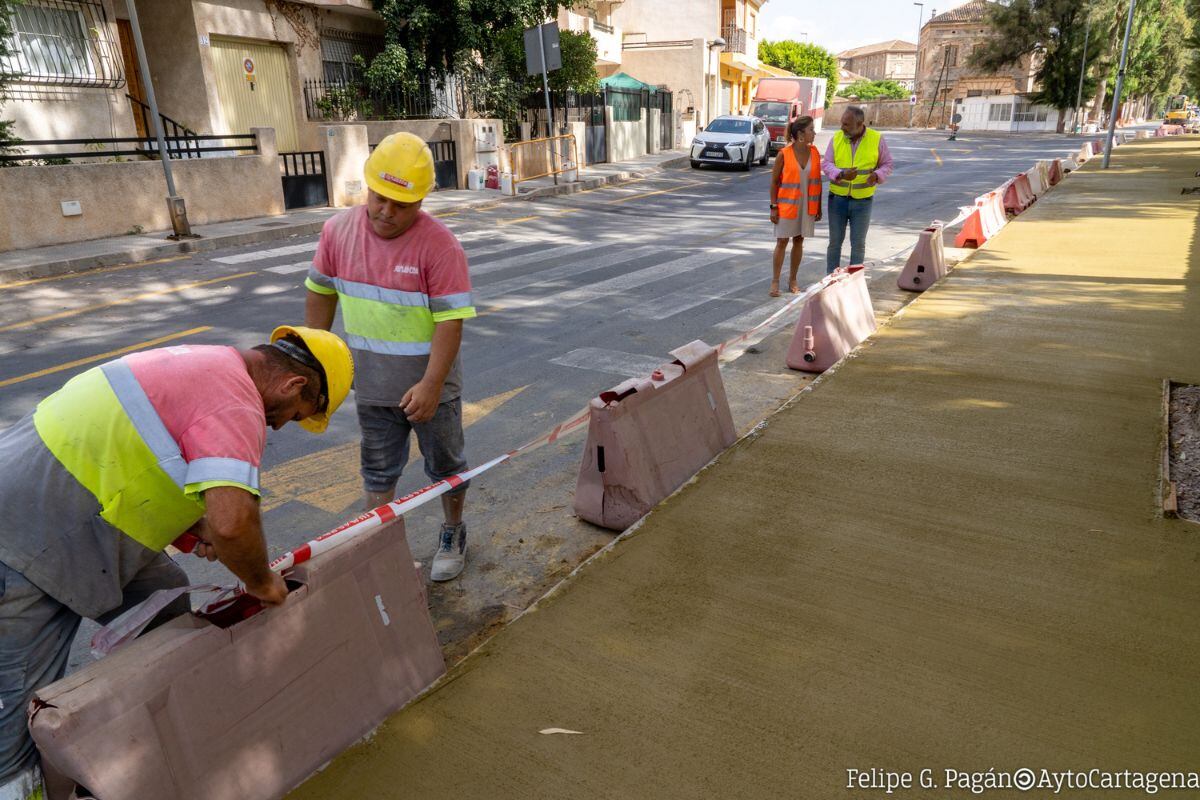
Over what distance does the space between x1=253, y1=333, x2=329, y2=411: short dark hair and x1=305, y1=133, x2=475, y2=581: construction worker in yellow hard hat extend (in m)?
0.99

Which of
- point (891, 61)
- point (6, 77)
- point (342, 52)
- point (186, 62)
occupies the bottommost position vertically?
point (6, 77)

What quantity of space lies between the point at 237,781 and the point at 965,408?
15.3 ft

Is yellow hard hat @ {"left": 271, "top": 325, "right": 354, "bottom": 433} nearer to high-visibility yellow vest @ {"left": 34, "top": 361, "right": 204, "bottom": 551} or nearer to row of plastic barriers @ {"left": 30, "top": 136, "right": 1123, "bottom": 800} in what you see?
high-visibility yellow vest @ {"left": 34, "top": 361, "right": 204, "bottom": 551}

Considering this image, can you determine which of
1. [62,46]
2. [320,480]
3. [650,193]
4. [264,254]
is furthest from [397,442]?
[650,193]

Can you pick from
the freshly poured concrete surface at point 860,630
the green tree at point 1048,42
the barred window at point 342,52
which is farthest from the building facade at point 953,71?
the freshly poured concrete surface at point 860,630

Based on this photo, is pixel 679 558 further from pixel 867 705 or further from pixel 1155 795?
pixel 1155 795

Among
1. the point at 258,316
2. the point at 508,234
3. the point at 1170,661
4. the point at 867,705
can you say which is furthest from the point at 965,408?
the point at 508,234

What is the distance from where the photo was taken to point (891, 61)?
111 metres

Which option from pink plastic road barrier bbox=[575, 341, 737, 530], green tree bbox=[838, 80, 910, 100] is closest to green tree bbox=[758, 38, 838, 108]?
green tree bbox=[838, 80, 910, 100]

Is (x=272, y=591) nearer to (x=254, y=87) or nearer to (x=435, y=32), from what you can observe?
(x=254, y=87)

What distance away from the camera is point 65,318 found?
28.0 ft

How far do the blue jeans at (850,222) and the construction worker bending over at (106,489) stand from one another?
7.33m

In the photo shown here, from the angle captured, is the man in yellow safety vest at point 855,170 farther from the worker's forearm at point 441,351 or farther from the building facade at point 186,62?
the building facade at point 186,62

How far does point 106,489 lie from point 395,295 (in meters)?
1.47
